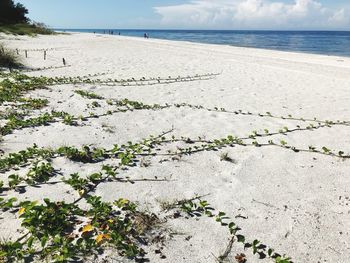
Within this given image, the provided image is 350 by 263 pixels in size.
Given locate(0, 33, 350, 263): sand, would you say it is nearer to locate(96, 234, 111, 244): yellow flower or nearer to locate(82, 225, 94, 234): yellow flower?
locate(96, 234, 111, 244): yellow flower

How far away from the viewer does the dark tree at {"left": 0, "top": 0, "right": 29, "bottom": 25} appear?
50.3 metres

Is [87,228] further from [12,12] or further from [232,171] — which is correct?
[12,12]

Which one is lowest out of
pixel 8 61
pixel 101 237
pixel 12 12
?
pixel 101 237

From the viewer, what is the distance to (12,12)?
5316cm

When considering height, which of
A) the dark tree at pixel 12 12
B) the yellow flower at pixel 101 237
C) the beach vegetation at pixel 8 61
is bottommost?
the yellow flower at pixel 101 237

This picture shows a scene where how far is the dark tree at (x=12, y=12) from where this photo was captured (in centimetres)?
5035

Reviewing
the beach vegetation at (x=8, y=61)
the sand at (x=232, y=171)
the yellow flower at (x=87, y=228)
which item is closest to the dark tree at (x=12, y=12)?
the beach vegetation at (x=8, y=61)

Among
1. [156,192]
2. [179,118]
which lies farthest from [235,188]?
[179,118]

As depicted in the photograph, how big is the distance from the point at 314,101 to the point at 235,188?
6.96 meters

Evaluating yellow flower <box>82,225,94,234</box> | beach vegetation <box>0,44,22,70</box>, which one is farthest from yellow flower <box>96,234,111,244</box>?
beach vegetation <box>0,44,22,70</box>

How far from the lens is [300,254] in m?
3.69

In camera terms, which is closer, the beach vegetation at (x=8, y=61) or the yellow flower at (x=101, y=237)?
the yellow flower at (x=101, y=237)

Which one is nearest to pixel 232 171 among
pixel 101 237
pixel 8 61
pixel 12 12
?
pixel 101 237

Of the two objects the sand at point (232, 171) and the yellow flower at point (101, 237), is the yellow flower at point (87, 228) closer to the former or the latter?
the yellow flower at point (101, 237)
